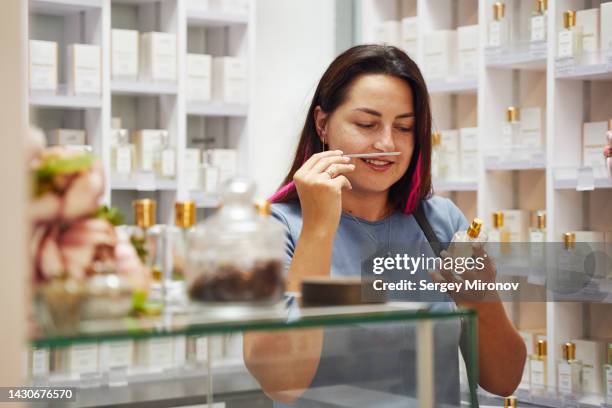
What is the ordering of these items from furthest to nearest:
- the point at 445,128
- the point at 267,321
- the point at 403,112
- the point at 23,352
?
1. the point at 445,128
2. the point at 403,112
3. the point at 267,321
4. the point at 23,352

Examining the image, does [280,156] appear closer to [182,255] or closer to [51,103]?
[51,103]

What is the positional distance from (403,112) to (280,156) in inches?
131

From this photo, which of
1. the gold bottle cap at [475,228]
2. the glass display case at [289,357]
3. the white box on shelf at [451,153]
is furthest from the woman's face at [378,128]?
the white box on shelf at [451,153]

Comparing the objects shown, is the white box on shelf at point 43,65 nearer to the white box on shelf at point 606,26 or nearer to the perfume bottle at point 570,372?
the white box on shelf at point 606,26

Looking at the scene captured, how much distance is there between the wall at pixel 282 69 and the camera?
5707 mm

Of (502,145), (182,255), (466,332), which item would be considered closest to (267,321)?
(182,255)

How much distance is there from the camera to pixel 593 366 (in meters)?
3.97

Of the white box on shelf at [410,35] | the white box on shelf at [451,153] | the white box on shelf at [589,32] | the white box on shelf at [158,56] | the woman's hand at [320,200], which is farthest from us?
the white box on shelf at [410,35]

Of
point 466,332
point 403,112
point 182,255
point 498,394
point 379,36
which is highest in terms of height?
point 379,36

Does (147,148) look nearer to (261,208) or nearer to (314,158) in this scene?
(314,158)

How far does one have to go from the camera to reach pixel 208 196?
5.02 metres

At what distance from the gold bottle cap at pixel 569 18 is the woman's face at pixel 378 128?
1789 millimetres

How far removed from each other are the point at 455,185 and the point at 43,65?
6.61ft

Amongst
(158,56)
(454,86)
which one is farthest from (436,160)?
(158,56)
